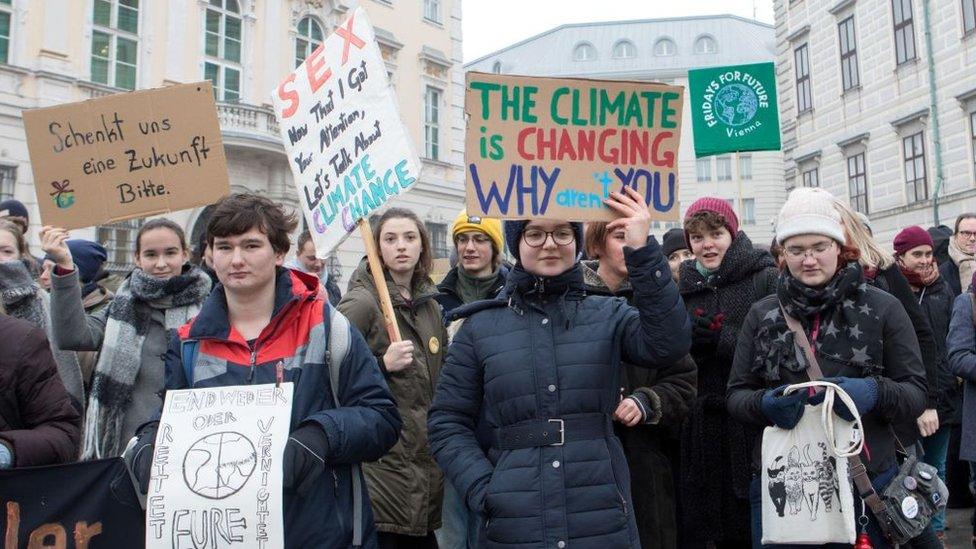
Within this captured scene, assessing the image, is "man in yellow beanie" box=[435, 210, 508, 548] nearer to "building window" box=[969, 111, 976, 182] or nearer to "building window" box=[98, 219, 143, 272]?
"building window" box=[98, 219, 143, 272]

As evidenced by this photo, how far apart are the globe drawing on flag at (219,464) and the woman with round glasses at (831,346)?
181 centimetres

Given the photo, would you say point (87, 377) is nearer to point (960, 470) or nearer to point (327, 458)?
point (327, 458)

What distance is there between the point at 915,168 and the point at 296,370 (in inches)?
750

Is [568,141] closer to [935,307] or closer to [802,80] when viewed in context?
[935,307]

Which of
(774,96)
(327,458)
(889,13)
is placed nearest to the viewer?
(327,458)

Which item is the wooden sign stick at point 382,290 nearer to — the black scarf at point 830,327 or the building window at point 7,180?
the black scarf at point 830,327

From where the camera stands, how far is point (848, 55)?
817 inches

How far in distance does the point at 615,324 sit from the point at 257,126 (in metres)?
16.4

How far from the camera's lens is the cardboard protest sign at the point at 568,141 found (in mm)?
2908

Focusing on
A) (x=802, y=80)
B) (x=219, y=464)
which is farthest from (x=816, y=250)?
(x=802, y=80)

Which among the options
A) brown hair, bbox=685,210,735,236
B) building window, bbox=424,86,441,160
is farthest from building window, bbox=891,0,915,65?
brown hair, bbox=685,210,735,236

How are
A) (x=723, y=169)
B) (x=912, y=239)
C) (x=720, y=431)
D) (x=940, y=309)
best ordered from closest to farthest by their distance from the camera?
(x=720, y=431) → (x=912, y=239) → (x=940, y=309) → (x=723, y=169)

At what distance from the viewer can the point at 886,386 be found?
9.68 ft

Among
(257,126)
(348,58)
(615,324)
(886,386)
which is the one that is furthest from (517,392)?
(257,126)
